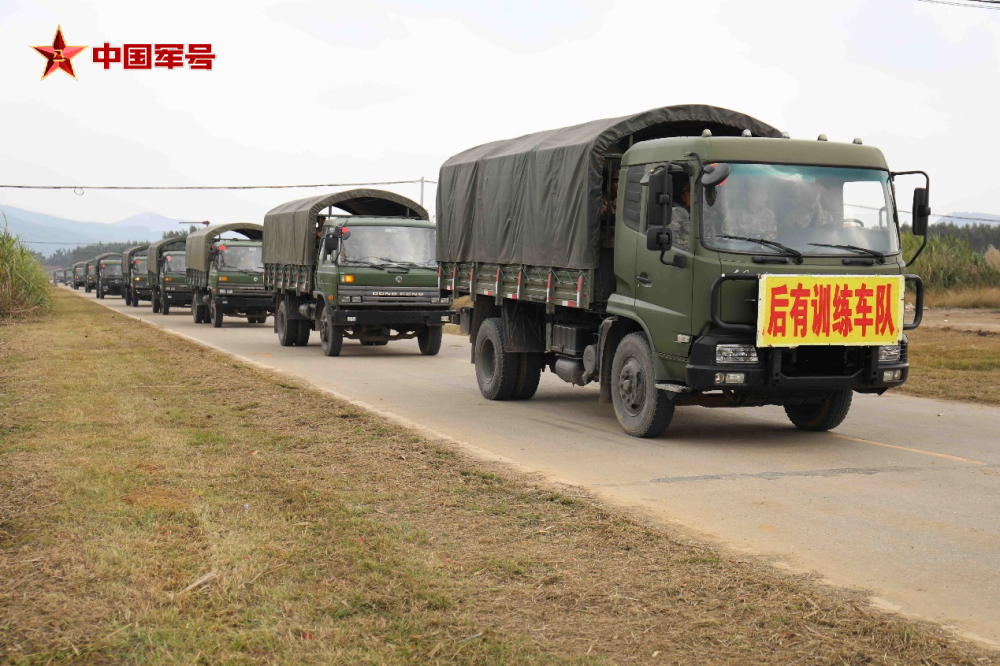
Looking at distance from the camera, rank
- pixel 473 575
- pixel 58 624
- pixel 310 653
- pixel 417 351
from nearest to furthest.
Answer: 1. pixel 310 653
2. pixel 58 624
3. pixel 473 575
4. pixel 417 351

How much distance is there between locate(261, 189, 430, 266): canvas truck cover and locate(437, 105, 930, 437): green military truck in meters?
9.95

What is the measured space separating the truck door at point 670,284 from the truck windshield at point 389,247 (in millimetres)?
9951

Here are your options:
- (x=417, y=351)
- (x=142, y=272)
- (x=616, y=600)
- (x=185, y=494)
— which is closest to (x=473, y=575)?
(x=616, y=600)

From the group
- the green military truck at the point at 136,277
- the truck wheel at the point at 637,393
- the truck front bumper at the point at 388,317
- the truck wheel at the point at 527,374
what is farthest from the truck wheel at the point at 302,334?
the green military truck at the point at 136,277

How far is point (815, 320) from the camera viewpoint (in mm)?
9266

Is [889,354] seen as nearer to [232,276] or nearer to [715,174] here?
[715,174]

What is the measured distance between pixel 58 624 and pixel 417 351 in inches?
670

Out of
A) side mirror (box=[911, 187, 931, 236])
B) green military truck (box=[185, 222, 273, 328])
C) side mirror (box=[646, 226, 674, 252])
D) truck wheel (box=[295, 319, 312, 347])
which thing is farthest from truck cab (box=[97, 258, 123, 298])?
side mirror (box=[911, 187, 931, 236])

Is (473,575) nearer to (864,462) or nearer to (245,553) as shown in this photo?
(245,553)

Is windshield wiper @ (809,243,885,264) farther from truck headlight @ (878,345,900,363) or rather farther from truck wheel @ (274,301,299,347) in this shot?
truck wheel @ (274,301,299,347)

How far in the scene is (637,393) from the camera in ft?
33.8

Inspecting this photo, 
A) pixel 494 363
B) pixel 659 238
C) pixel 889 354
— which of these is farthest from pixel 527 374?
pixel 889 354

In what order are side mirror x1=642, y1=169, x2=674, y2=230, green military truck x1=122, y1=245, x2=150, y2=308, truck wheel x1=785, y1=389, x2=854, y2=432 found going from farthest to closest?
green military truck x1=122, y1=245, x2=150, y2=308
truck wheel x1=785, y1=389, x2=854, y2=432
side mirror x1=642, y1=169, x2=674, y2=230

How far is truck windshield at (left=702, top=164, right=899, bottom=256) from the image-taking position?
9.46m
